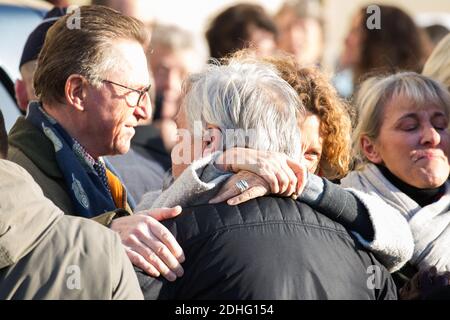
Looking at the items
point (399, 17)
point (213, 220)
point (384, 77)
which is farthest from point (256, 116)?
point (399, 17)

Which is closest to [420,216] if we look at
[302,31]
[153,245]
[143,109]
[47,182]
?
[143,109]

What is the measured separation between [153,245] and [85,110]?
1.22 m

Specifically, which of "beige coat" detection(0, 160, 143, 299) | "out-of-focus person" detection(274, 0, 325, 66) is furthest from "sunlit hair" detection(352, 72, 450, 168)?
"out-of-focus person" detection(274, 0, 325, 66)

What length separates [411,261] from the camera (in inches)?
145

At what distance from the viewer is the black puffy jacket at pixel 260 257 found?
2.85 meters

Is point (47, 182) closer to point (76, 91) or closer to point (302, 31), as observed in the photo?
point (76, 91)

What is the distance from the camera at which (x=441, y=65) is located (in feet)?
15.2

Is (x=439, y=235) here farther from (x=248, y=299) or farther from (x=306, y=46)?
(x=306, y=46)

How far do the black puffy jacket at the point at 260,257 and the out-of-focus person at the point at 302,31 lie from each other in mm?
4612

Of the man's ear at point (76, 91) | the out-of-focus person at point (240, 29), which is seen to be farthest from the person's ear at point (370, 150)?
the out-of-focus person at point (240, 29)

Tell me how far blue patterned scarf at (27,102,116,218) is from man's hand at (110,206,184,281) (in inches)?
31.4

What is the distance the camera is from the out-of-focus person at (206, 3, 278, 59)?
6.41 meters
